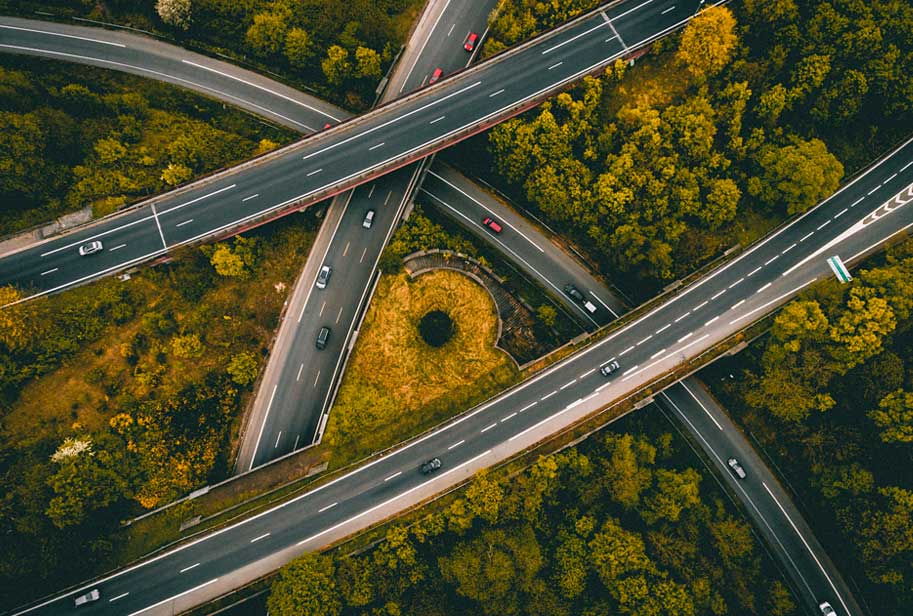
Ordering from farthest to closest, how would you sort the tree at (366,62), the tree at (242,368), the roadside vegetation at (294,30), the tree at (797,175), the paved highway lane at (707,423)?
the roadside vegetation at (294,30), the tree at (366,62), the tree at (242,368), the paved highway lane at (707,423), the tree at (797,175)

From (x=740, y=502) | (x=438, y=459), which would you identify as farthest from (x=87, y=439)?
(x=740, y=502)

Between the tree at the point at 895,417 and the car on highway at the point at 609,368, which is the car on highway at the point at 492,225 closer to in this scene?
the car on highway at the point at 609,368

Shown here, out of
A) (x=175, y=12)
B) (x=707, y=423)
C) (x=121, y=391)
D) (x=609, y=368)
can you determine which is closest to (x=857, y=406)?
(x=707, y=423)

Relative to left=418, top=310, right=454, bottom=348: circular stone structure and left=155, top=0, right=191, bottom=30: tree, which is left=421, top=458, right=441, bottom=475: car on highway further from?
left=155, top=0, right=191, bottom=30: tree

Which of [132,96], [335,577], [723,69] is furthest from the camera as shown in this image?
[132,96]

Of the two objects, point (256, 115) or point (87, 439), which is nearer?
point (87, 439)

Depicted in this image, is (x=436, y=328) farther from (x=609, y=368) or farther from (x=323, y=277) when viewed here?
(x=609, y=368)

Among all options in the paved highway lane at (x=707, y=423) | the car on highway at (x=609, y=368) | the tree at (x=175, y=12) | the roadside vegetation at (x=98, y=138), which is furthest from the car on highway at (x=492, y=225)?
the tree at (x=175, y=12)

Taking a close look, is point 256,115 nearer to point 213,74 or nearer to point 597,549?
point 213,74
